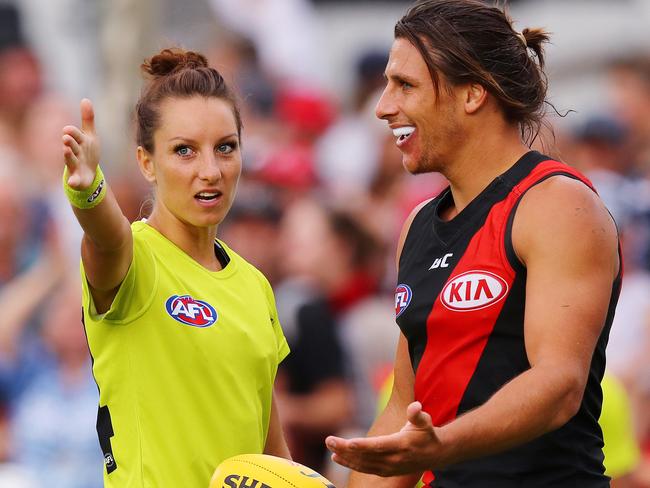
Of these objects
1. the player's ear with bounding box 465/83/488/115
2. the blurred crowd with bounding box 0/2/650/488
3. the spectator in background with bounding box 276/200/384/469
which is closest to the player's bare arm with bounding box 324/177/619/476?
the player's ear with bounding box 465/83/488/115

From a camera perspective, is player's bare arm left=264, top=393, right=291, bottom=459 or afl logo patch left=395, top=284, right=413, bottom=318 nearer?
afl logo patch left=395, top=284, right=413, bottom=318

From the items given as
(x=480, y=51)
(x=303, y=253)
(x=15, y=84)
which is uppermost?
(x=15, y=84)

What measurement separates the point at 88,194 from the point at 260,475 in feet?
3.33

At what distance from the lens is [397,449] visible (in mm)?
3494

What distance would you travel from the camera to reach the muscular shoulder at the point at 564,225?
156 inches

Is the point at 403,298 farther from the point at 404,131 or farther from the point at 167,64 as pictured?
the point at 167,64

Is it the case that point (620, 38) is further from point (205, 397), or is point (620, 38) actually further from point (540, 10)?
point (205, 397)

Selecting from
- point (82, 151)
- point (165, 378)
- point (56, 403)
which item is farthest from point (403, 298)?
point (56, 403)

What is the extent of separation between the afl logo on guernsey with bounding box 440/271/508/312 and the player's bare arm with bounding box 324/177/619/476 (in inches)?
4.4

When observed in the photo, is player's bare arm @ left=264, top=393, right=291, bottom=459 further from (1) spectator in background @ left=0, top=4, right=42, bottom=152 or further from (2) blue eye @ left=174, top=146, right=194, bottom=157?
(1) spectator in background @ left=0, top=4, right=42, bottom=152

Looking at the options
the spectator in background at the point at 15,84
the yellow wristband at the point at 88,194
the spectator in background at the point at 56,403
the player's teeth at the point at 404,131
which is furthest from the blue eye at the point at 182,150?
the spectator in background at the point at 15,84

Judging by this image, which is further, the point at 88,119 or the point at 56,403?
the point at 56,403

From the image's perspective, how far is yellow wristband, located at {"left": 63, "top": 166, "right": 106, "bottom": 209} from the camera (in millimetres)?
4020

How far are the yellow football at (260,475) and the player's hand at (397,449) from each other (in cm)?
77
